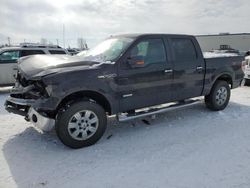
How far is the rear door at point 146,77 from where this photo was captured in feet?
14.7

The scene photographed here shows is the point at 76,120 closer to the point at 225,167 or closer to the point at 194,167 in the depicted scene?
the point at 194,167

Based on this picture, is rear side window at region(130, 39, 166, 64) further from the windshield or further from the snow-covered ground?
the snow-covered ground

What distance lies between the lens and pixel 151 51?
4898 mm

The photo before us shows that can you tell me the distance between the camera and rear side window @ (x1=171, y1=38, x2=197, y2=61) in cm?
526

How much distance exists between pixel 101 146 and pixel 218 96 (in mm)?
3406

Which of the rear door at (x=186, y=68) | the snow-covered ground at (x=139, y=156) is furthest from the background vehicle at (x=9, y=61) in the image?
the rear door at (x=186, y=68)

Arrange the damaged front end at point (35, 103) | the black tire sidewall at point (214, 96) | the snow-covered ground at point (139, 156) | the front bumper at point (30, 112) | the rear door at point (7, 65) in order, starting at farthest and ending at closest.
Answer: the rear door at point (7, 65) < the black tire sidewall at point (214, 96) < the front bumper at point (30, 112) < the damaged front end at point (35, 103) < the snow-covered ground at point (139, 156)

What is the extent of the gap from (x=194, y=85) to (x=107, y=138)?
2.34m

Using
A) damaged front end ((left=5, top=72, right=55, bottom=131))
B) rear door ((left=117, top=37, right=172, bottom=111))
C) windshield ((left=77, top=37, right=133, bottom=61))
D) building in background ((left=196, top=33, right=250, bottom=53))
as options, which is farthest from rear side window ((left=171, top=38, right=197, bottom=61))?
building in background ((left=196, top=33, right=250, bottom=53))

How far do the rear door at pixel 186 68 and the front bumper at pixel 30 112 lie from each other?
8.69 ft

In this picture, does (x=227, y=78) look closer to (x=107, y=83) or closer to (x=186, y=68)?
(x=186, y=68)

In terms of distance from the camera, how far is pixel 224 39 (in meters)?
35.4

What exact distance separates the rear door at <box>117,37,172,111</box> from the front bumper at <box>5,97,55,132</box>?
1.33 metres

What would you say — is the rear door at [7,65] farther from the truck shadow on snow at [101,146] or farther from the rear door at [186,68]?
the rear door at [186,68]
